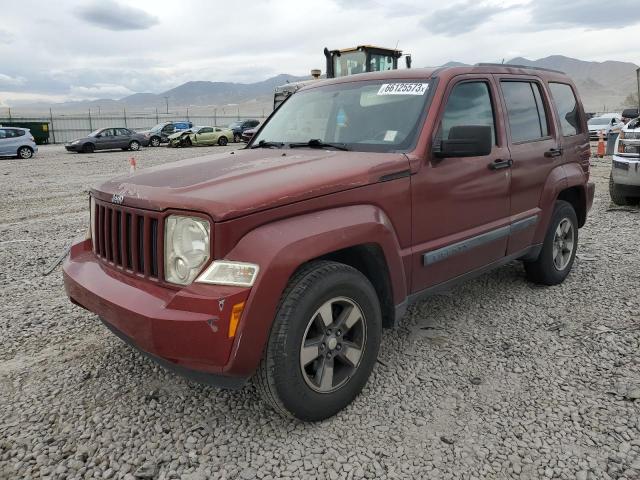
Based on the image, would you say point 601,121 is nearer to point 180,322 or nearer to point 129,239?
point 129,239

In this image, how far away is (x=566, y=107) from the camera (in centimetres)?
468

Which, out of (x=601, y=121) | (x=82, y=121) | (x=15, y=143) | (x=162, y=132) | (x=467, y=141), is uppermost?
(x=82, y=121)

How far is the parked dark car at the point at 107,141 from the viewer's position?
80.7 ft

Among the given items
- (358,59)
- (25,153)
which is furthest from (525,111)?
(25,153)

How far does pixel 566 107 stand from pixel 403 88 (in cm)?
214

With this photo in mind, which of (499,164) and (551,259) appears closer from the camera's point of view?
(499,164)

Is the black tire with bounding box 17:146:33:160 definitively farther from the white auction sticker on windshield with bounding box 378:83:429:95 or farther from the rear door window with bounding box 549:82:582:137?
the rear door window with bounding box 549:82:582:137

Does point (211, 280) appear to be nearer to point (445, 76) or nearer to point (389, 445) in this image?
point (389, 445)

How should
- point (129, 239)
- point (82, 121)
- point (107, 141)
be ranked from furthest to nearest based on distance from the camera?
point (82, 121) < point (107, 141) < point (129, 239)

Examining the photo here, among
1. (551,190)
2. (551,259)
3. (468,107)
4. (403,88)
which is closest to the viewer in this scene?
(403,88)

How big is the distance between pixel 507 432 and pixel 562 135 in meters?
2.91

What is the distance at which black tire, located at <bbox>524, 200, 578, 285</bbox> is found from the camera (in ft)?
14.5

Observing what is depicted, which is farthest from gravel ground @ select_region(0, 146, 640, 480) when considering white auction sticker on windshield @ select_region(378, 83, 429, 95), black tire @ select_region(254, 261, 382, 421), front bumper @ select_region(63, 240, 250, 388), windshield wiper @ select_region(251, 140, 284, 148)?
white auction sticker on windshield @ select_region(378, 83, 429, 95)

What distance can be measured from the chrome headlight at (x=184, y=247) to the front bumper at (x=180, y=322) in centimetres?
8
